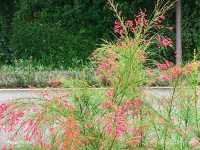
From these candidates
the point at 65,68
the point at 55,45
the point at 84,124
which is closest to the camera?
the point at 84,124

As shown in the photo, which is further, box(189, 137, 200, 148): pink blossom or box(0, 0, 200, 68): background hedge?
box(0, 0, 200, 68): background hedge

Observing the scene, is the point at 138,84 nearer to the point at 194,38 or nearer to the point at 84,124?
the point at 84,124

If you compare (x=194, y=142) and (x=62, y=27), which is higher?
(x=62, y=27)

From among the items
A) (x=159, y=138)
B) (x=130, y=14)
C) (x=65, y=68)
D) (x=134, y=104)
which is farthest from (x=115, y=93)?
(x=130, y=14)

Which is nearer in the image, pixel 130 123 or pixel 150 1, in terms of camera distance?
pixel 130 123

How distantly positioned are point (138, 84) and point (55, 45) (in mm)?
16456

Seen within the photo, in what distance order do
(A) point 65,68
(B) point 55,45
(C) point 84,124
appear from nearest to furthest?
(C) point 84,124, (A) point 65,68, (B) point 55,45

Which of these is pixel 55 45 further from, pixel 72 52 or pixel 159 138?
pixel 159 138

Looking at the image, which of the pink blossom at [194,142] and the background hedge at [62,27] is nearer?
the pink blossom at [194,142]

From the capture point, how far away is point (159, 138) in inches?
161

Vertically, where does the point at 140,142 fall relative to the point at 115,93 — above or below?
below

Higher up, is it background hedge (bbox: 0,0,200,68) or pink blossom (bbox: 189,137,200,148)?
background hedge (bbox: 0,0,200,68)

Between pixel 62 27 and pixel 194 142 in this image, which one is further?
pixel 62 27

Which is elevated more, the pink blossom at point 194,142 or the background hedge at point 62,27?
the background hedge at point 62,27
